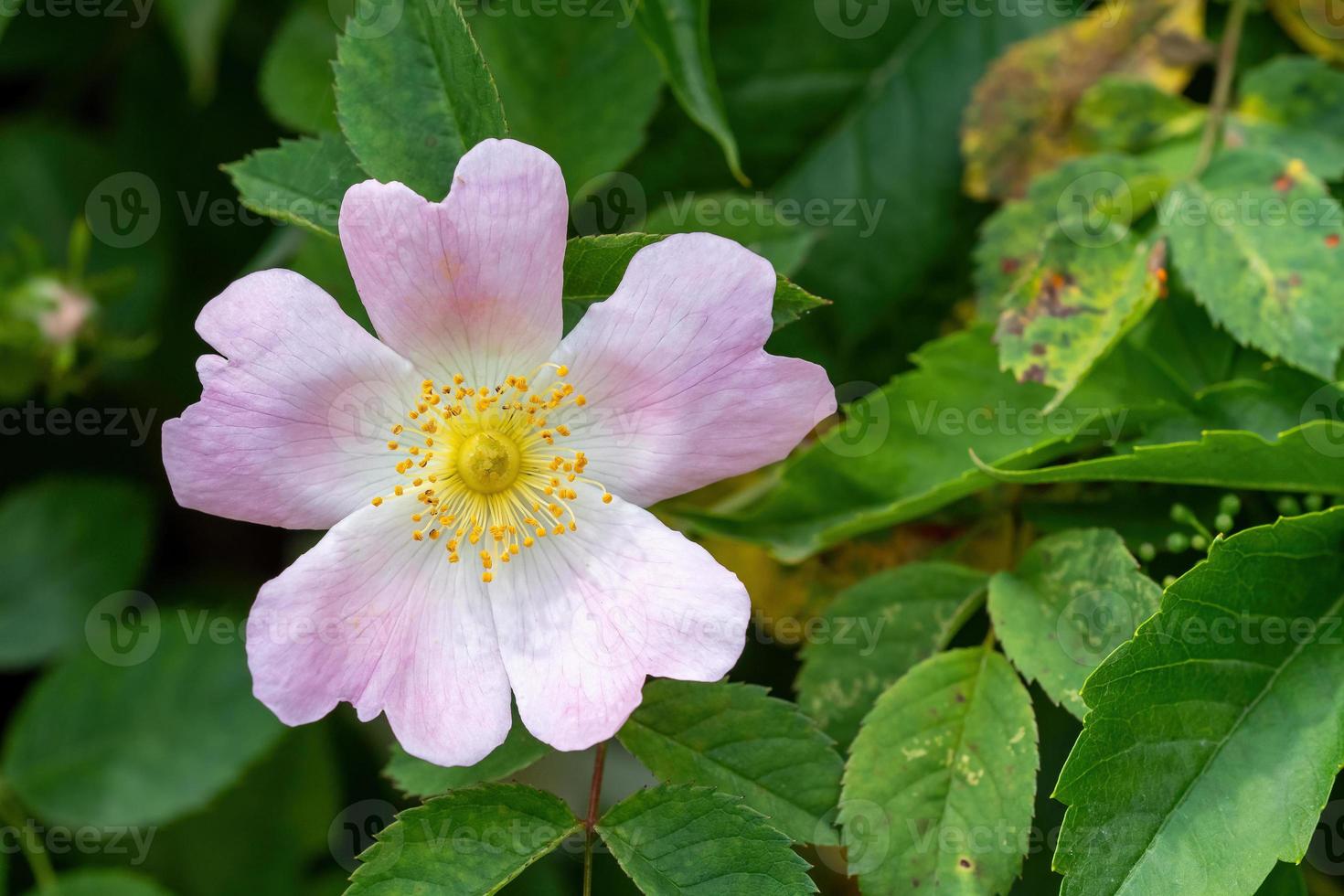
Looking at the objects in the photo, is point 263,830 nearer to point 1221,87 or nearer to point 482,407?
point 482,407

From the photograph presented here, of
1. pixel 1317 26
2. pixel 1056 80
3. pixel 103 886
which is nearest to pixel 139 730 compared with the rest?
pixel 103 886

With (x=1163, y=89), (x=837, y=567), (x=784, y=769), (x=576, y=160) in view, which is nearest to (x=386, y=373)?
(x=576, y=160)

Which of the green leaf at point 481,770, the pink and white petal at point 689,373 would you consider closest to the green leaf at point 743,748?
the green leaf at point 481,770

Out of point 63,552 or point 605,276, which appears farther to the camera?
point 63,552

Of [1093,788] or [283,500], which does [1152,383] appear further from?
[283,500]

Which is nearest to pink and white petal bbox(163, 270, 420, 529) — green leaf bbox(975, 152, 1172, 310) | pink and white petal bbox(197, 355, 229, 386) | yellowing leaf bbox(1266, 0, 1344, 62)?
pink and white petal bbox(197, 355, 229, 386)

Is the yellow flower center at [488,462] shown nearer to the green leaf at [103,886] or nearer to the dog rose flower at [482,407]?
the dog rose flower at [482,407]
